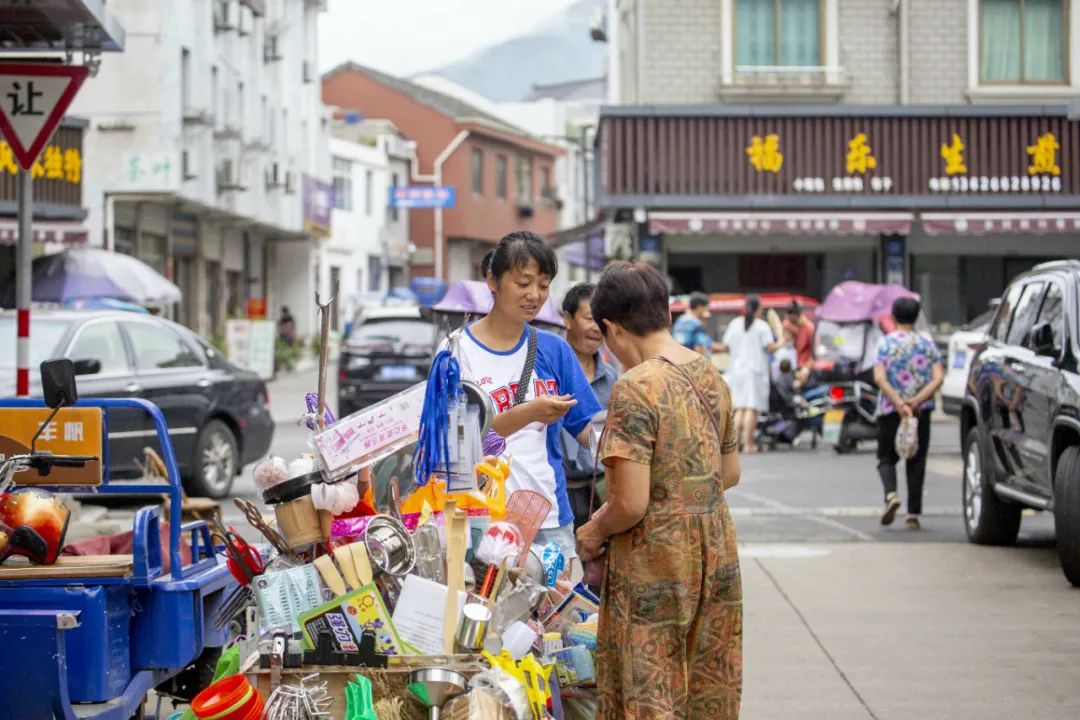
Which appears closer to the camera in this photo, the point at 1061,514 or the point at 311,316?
the point at 1061,514

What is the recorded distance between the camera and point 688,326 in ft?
53.7

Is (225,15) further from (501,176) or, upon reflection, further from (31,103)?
(501,176)

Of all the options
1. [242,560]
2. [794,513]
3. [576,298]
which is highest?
[576,298]

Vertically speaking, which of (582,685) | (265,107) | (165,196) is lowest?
(582,685)

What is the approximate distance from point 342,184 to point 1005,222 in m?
29.6

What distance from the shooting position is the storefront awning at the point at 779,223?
72.1ft

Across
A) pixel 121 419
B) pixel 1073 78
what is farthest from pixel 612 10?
pixel 121 419

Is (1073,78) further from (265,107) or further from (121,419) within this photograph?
(265,107)

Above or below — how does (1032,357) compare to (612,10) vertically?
below

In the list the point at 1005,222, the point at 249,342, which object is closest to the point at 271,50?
the point at 249,342

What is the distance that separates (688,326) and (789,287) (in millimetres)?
8440


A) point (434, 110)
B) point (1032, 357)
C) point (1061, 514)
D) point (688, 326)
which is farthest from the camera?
point (434, 110)

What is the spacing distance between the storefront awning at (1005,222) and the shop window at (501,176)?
36475 millimetres

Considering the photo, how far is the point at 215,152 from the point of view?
31328 mm
